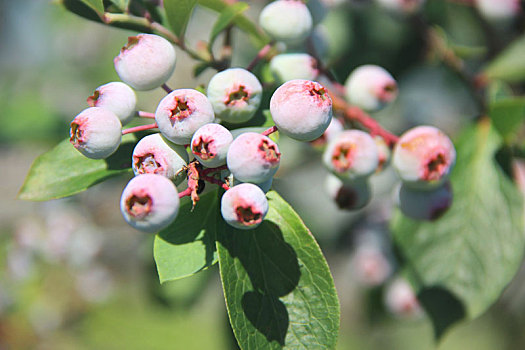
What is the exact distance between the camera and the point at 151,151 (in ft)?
2.18

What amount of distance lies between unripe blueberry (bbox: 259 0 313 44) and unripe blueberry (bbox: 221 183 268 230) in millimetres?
371

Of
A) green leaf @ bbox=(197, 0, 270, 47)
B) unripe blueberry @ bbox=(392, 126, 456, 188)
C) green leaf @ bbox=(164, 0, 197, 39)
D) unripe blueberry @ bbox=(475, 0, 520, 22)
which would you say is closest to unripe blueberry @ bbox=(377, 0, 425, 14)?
unripe blueberry @ bbox=(475, 0, 520, 22)

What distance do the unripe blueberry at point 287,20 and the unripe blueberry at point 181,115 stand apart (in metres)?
0.28

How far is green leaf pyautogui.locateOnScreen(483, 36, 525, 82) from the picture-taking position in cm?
136

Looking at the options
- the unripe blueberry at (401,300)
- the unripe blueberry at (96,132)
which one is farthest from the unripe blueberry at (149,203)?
the unripe blueberry at (401,300)

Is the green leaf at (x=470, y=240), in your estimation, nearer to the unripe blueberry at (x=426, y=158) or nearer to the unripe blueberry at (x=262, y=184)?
the unripe blueberry at (x=426, y=158)

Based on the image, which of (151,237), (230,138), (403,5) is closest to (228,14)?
(230,138)

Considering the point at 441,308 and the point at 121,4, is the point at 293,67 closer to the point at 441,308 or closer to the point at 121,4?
the point at 121,4

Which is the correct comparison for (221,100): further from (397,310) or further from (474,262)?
(397,310)

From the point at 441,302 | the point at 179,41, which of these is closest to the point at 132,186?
the point at 179,41

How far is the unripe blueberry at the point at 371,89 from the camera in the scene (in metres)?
1.00

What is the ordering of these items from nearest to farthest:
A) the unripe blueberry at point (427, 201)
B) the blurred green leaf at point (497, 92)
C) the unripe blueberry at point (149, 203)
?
the unripe blueberry at point (149, 203) < the unripe blueberry at point (427, 201) < the blurred green leaf at point (497, 92)

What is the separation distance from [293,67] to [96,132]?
41 centimetres

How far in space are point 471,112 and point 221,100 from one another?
1.77 metres
